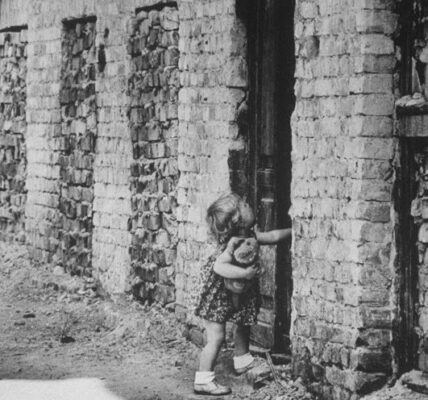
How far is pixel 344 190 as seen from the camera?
6.97m

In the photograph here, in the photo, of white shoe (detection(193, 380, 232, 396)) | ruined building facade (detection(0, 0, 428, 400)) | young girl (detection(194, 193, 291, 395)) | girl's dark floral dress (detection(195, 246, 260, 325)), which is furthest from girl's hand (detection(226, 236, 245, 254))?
white shoe (detection(193, 380, 232, 396))

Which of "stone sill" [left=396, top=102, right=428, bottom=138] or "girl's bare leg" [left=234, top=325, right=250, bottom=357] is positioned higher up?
"stone sill" [left=396, top=102, right=428, bottom=138]

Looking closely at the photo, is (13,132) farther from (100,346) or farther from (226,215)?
(226,215)

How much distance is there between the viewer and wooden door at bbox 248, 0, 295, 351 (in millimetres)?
7977

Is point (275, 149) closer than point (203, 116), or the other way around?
point (275, 149)

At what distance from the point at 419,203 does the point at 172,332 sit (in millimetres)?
3196

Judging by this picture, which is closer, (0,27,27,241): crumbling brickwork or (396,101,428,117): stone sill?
(396,101,428,117): stone sill

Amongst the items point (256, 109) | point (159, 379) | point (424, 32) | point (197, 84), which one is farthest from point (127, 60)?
point (424, 32)

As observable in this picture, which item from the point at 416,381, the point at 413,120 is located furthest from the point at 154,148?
the point at 416,381

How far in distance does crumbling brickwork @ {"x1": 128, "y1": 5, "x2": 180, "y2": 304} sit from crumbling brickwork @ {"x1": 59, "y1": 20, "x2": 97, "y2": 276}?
3.39ft

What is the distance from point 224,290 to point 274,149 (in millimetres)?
1099

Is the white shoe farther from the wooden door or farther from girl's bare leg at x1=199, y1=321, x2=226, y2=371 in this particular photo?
the wooden door

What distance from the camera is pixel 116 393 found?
7.80 meters

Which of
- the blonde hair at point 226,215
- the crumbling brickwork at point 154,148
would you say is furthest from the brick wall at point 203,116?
the blonde hair at point 226,215
